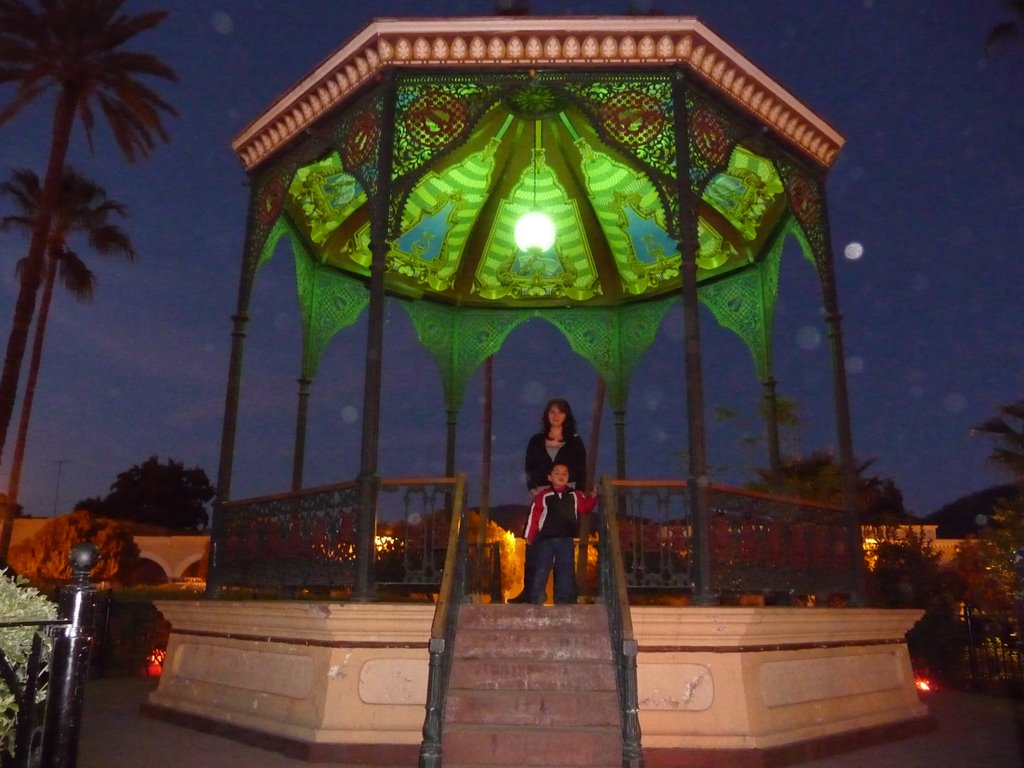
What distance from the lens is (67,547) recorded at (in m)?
35.7

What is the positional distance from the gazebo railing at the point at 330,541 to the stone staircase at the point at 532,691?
1.03 metres

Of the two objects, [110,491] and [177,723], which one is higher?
[110,491]

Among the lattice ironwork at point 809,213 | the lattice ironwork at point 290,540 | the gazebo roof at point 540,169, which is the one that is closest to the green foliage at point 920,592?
the gazebo roof at point 540,169

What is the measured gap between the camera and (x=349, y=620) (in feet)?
22.8

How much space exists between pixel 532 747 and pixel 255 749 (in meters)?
2.79

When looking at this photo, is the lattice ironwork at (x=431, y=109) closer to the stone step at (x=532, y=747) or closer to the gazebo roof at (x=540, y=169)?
the gazebo roof at (x=540, y=169)

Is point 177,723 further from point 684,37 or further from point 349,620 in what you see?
point 684,37

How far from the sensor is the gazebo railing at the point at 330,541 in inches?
298

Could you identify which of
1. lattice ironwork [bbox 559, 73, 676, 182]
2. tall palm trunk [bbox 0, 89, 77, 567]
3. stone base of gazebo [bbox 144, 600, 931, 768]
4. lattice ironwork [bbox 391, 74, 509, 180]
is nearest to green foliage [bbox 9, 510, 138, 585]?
tall palm trunk [bbox 0, 89, 77, 567]

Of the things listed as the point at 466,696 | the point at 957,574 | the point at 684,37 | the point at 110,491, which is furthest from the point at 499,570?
the point at 110,491

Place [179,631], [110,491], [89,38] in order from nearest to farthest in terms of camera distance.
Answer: [179,631] → [89,38] → [110,491]

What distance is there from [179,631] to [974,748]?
25.8 feet

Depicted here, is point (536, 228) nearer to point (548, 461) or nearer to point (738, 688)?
point (548, 461)

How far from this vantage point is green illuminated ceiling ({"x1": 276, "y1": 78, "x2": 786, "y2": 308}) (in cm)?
836
